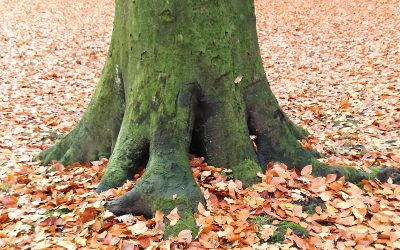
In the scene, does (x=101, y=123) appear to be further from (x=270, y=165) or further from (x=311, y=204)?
(x=311, y=204)

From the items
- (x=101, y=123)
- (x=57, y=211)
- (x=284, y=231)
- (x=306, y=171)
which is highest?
(x=101, y=123)

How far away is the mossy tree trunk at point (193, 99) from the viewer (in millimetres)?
3895

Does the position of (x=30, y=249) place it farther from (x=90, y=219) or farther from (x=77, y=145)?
(x=77, y=145)

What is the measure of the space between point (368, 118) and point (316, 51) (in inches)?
267

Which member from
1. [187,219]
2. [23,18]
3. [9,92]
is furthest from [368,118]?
[23,18]

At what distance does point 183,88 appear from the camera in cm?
391

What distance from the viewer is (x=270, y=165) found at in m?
4.22

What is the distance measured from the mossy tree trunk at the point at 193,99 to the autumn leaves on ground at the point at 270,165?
0.64ft

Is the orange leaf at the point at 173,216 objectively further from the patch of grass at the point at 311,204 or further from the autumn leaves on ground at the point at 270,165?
the patch of grass at the point at 311,204

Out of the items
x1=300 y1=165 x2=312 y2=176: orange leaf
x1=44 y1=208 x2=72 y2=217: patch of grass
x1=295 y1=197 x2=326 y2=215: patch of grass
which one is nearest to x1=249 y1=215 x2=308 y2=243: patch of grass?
x1=295 y1=197 x2=326 y2=215: patch of grass

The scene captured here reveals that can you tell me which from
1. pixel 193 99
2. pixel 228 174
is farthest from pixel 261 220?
pixel 193 99

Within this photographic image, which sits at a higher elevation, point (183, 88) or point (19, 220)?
point (183, 88)

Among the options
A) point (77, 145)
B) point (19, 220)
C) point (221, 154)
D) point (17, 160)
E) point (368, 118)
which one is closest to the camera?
point (19, 220)

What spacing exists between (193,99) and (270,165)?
1032mm
